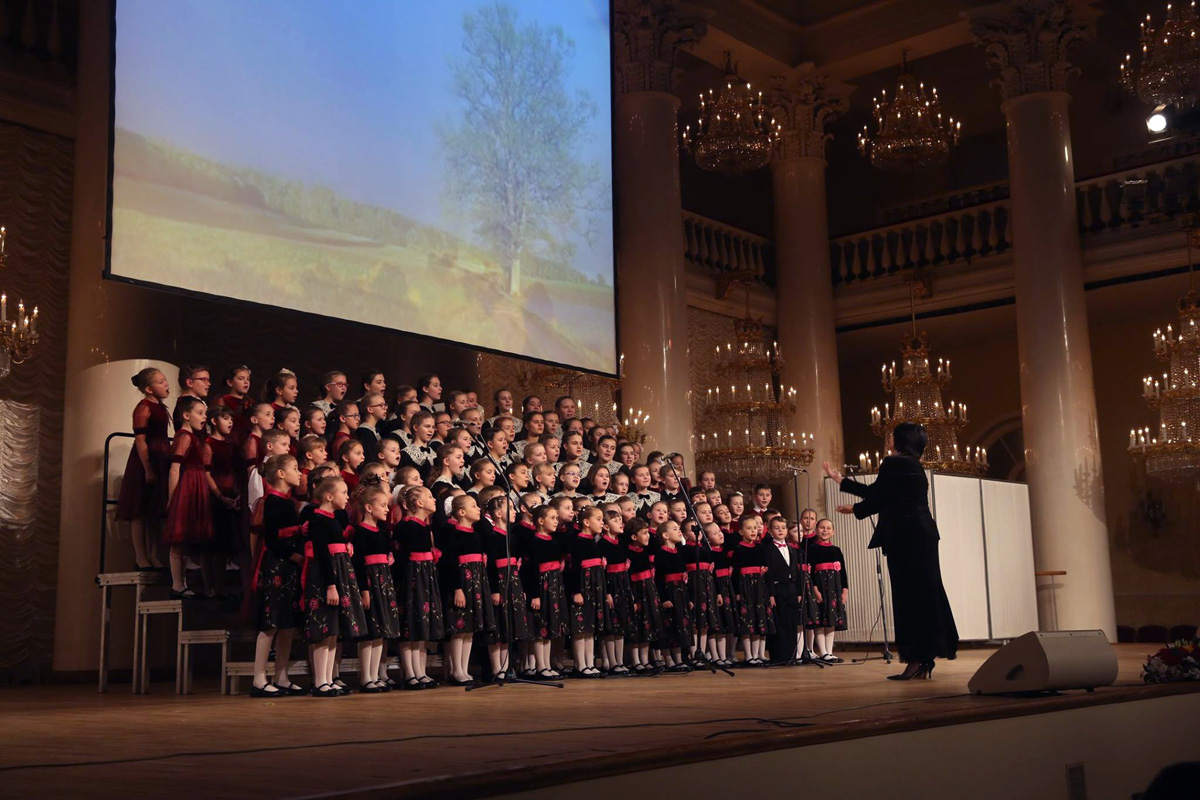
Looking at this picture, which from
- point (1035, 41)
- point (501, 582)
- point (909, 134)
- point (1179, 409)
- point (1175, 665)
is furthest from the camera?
point (1035, 41)

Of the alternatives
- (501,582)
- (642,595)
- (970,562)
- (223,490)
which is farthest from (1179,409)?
(223,490)

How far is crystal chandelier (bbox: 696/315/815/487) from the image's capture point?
43.9ft

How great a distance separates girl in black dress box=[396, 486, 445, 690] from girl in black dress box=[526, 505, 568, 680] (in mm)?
849

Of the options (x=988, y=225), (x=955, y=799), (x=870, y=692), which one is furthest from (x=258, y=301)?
(x=988, y=225)

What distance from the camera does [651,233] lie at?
1278cm

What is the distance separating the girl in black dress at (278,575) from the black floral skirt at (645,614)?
8.37 ft

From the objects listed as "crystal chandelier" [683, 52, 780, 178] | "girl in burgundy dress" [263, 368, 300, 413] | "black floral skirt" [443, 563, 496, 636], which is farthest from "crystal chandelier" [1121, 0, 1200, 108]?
"girl in burgundy dress" [263, 368, 300, 413]

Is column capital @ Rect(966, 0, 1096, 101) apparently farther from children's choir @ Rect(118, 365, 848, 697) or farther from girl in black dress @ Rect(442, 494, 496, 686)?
girl in black dress @ Rect(442, 494, 496, 686)

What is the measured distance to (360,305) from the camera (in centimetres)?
894

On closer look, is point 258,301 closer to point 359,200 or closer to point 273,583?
point 359,200

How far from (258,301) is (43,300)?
2.53m

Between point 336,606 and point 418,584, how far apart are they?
0.62 metres

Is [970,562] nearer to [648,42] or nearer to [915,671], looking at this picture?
[915,671]

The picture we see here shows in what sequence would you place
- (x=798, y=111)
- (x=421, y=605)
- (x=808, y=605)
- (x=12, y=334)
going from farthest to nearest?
(x=798, y=111) → (x=808, y=605) → (x=12, y=334) → (x=421, y=605)
